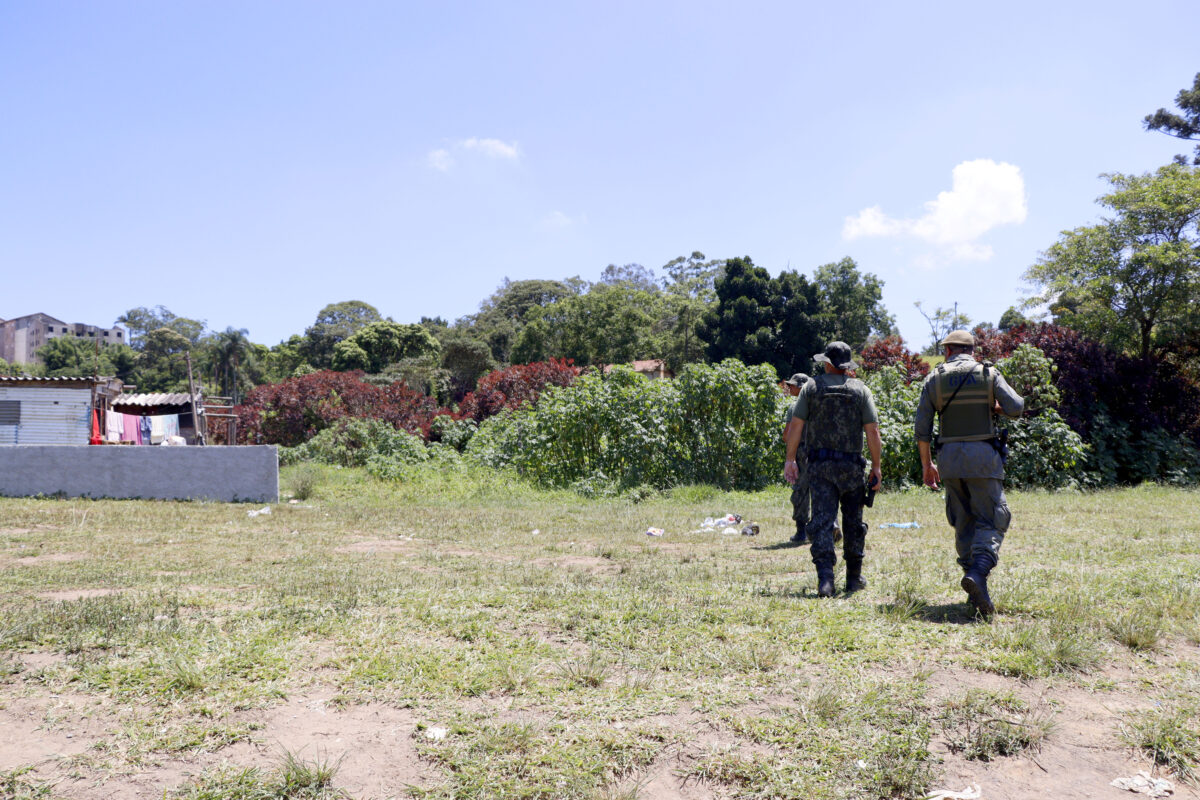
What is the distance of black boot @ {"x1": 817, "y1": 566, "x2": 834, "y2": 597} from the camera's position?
16.6 ft

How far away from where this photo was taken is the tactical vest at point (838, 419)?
17.5 ft

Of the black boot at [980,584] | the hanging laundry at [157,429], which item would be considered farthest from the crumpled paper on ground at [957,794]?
the hanging laundry at [157,429]

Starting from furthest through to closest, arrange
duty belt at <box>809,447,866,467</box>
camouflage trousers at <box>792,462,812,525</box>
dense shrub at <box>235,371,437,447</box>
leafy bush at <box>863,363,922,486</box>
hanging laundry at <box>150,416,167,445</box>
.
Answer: hanging laundry at <box>150,416,167,445</box>, dense shrub at <box>235,371,437,447</box>, leafy bush at <box>863,363,922,486</box>, camouflage trousers at <box>792,462,812,525</box>, duty belt at <box>809,447,866,467</box>

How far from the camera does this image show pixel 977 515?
4.64 meters

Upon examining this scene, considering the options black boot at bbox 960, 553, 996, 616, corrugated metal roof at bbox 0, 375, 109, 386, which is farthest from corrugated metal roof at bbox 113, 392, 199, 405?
black boot at bbox 960, 553, 996, 616

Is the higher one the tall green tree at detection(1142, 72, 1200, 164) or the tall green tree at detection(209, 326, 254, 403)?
the tall green tree at detection(1142, 72, 1200, 164)

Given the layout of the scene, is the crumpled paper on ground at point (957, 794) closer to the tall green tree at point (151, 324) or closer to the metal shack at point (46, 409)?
the metal shack at point (46, 409)

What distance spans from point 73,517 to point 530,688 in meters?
9.40

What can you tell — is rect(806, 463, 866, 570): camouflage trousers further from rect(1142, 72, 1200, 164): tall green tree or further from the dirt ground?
rect(1142, 72, 1200, 164): tall green tree

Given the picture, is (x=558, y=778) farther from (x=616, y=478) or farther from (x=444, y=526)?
(x=616, y=478)

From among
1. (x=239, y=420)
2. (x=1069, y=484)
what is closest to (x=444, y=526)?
(x=1069, y=484)

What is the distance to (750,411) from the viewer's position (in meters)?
13.5

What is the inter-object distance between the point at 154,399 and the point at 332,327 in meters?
38.9

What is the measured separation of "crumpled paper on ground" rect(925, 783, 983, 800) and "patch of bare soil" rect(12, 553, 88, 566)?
727cm
